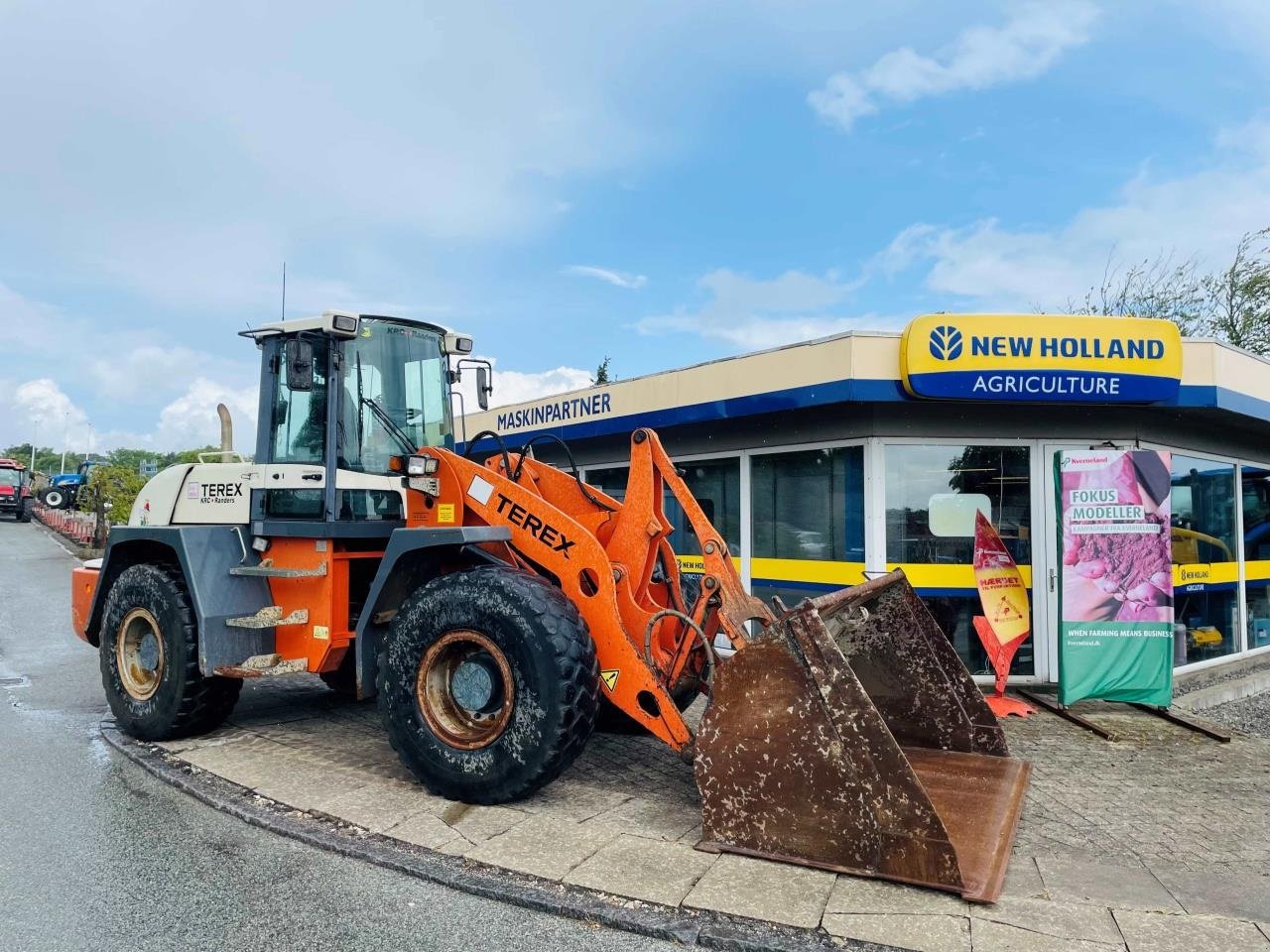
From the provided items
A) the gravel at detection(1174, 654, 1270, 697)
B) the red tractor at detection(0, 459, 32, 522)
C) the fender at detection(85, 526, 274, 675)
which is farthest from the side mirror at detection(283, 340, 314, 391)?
the red tractor at detection(0, 459, 32, 522)

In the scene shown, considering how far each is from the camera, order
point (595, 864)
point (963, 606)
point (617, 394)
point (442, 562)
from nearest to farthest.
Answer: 1. point (595, 864)
2. point (442, 562)
3. point (963, 606)
4. point (617, 394)

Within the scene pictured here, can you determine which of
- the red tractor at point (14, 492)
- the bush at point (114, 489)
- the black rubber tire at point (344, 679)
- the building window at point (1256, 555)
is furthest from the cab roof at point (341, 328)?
the red tractor at point (14, 492)

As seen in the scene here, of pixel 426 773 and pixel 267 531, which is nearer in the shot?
pixel 426 773

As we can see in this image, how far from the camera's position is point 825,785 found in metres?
3.81

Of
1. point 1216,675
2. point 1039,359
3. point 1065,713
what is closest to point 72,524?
point 1039,359

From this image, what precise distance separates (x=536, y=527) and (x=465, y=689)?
0.99 m

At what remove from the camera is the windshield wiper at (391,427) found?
5980 mm

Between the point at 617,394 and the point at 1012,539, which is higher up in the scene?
the point at 617,394

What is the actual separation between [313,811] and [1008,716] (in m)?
5.21

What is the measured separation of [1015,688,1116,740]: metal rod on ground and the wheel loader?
1856 mm

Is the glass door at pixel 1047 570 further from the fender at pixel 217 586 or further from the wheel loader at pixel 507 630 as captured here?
the fender at pixel 217 586

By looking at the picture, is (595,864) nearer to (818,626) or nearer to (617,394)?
(818,626)

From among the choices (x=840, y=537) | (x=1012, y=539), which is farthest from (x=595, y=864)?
(x=1012, y=539)

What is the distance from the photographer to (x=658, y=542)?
16.6 ft
